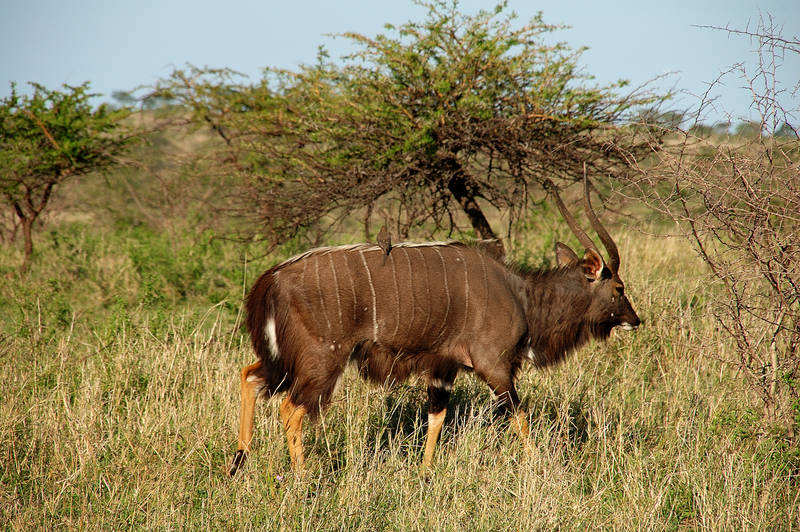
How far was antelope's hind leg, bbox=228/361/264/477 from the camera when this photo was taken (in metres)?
3.48

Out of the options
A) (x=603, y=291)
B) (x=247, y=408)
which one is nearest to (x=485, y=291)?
(x=603, y=291)

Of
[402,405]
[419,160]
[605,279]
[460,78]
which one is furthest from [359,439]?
[460,78]

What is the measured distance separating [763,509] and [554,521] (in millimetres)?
936

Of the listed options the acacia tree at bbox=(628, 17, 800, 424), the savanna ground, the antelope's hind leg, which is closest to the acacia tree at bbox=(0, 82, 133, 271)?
the savanna ground

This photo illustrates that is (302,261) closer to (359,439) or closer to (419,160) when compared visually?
(359,439)

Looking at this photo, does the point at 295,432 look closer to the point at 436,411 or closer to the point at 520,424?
the point at 436,411

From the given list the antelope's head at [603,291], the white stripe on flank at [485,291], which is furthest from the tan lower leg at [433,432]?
the antelope's head at [603,291]

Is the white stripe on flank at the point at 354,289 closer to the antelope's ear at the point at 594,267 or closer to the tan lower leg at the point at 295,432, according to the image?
the tan lower leg at the point at 295,432

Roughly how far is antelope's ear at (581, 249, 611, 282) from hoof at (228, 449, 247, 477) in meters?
2.12

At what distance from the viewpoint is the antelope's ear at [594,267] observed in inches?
165

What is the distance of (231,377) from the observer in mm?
4164

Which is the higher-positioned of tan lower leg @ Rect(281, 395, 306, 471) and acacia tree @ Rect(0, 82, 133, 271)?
acacia tree @ Rect(0, 82, 133, 271)

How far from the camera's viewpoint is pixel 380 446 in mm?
3969

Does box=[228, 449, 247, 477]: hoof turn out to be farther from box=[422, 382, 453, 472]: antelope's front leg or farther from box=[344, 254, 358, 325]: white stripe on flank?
box=[422, 382, 453, 472]: antelope's front leg
